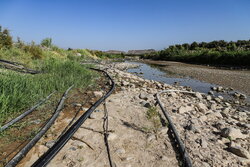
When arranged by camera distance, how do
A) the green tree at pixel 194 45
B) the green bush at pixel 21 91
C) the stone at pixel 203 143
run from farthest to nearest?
the green tree at pixel 194 45, the green bush at pixel 21 91, the stone at pixel 203 143

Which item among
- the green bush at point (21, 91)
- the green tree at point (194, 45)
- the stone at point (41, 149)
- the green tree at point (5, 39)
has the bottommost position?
the stone at point (41, 149)

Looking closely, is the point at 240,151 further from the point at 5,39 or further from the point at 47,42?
the point at 47,42

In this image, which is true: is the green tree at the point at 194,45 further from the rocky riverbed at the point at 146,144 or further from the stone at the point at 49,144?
the stone at the point at 49,144

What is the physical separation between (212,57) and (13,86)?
71.8ft

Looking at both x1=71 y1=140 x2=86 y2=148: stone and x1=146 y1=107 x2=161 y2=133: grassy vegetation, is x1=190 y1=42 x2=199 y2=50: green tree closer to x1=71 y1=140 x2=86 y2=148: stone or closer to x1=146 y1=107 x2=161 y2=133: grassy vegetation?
x1=146 y1=107 x2=161 y2=133: grassy vegetation

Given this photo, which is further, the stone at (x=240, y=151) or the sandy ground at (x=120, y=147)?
the stone at (x=240, y=151)

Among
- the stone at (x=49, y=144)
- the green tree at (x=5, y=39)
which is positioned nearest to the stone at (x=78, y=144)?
the stone at (x=49, y=144)

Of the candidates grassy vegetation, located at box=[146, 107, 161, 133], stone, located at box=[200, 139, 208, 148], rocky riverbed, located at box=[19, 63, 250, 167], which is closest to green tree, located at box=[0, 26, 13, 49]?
rocky riverbed, located at box=[19, 63, 250, 167]

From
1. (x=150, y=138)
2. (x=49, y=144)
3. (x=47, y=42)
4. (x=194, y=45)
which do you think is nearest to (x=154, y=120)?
(x=150, y=138)

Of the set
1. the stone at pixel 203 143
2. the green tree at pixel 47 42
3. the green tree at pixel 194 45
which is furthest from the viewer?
the green tree at pixel 194 45

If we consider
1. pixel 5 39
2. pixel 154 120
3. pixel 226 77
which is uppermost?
pixel 5 39

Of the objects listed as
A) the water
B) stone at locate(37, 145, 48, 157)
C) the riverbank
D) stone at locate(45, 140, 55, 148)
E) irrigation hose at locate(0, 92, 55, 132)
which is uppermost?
irrigation hose at locate(0, 92, 55, 132)

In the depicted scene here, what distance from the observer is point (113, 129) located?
2.46 meters

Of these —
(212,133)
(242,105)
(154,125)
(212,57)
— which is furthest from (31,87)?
(212,57)
